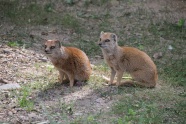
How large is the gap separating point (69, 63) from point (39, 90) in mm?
831

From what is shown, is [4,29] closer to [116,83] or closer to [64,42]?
[64,42]

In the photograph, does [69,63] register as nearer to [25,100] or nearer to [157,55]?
[25,100]

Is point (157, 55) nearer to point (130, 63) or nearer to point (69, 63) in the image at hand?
point (130, 63)

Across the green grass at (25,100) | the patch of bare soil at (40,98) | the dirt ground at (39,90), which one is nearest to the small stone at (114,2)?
the dirt ground at (39,90)

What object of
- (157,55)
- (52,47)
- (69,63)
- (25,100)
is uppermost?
(52,47)

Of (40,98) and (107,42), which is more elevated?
(107,42)

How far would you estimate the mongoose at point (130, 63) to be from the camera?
807cm

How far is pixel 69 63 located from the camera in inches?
320

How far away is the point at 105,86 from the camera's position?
8.00m

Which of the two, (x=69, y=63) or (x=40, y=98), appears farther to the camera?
(x=69, y=63)

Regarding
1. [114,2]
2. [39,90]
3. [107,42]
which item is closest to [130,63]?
[107,42]

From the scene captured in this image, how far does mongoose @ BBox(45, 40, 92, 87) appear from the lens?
7988 mm

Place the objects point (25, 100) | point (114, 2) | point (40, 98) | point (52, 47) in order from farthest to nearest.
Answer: point (114, 2), point (52, 47), point (40, 98), point (25, 100)

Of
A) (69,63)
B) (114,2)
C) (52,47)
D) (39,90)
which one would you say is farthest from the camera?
(114,2)
